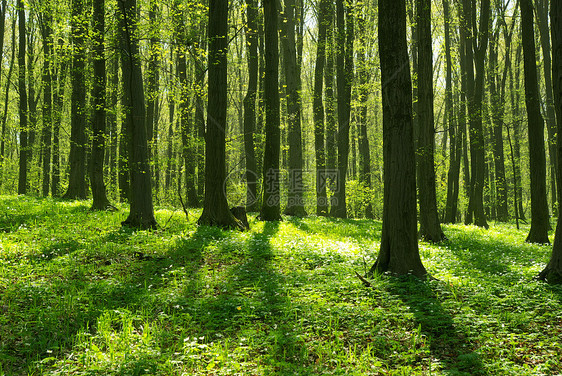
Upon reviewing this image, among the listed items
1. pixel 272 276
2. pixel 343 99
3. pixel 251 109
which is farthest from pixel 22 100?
pixel 272 276

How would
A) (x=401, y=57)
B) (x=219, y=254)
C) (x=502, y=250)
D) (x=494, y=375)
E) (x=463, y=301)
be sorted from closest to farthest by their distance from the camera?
(x=494, y=375)
(x=463, y=301)
(x=401, y=57)
(x=219, y=254)
(x=502, y=250)

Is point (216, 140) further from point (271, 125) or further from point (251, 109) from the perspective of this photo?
point (251, 109)

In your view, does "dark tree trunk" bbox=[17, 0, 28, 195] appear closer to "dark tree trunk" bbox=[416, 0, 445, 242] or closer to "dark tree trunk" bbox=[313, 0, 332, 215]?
"dark tree trunk" bbox=[313, 0, 332, 215]

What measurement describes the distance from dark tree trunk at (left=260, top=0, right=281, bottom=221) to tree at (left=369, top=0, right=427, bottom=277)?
6.88 m

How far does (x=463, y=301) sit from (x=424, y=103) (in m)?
7.48

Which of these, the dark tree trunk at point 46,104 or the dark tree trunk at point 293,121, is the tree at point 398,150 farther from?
the dark tree trunk at point 46,104

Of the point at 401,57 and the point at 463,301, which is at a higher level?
the point at 401,57

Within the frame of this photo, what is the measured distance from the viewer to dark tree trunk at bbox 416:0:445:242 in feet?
36.7

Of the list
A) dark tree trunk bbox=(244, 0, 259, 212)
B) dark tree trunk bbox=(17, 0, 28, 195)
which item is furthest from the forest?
dark tree trunk bbox=(17, 0, 28, 195)

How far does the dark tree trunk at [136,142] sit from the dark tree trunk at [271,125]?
4457mm

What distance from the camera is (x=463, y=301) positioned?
17.6ft

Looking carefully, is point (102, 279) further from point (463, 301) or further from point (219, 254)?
point (463, 301)

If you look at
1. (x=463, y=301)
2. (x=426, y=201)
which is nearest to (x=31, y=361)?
(x=463, y=301)

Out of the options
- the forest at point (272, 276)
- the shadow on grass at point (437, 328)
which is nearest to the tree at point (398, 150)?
the forest at point (272, 276)
